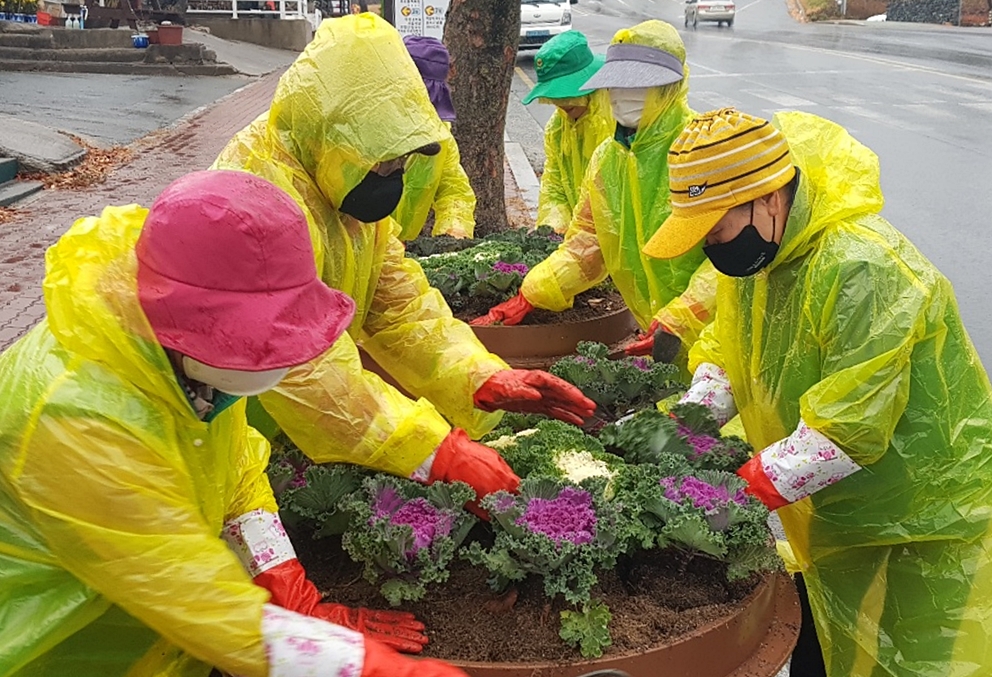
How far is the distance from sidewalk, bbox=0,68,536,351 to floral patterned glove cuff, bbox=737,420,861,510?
4.36 meters

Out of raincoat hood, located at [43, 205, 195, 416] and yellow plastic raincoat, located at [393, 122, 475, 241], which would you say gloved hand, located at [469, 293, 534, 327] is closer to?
yellow plastic raincoat, located at [393, 122, 475, 241]

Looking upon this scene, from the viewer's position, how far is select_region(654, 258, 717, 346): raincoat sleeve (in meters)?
3.04

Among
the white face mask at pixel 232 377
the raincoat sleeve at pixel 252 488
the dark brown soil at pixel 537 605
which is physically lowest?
the dark brown soil at pixel 537 605

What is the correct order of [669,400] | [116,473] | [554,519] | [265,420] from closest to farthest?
[116,473] < [554,519] < [265,420] < [669,400]

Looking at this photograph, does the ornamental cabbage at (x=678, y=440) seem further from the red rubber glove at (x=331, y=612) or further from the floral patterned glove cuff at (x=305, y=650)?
the floral patterned glove cuff at (x=305, y=650)

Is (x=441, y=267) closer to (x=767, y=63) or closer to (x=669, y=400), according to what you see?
(x=669, y=400)

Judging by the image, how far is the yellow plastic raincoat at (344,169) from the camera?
7.01ft

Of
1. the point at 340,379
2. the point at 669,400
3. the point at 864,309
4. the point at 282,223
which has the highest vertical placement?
the point at 282,223

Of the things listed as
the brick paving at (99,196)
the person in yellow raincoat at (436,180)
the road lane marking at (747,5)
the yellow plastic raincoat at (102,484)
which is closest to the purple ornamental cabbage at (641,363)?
the yellow plastic raincoat at (102,484)

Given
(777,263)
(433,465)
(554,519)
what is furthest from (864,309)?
(433,465)

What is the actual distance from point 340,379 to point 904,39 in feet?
84.9

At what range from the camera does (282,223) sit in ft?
4.75

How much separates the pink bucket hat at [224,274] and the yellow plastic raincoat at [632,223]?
194cm

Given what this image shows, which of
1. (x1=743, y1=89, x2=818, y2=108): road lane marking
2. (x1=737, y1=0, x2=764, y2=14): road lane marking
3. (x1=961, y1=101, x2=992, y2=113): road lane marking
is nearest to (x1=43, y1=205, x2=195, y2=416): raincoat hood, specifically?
(x1=743, y1=89, x2=818, y2=108): road lane marking
